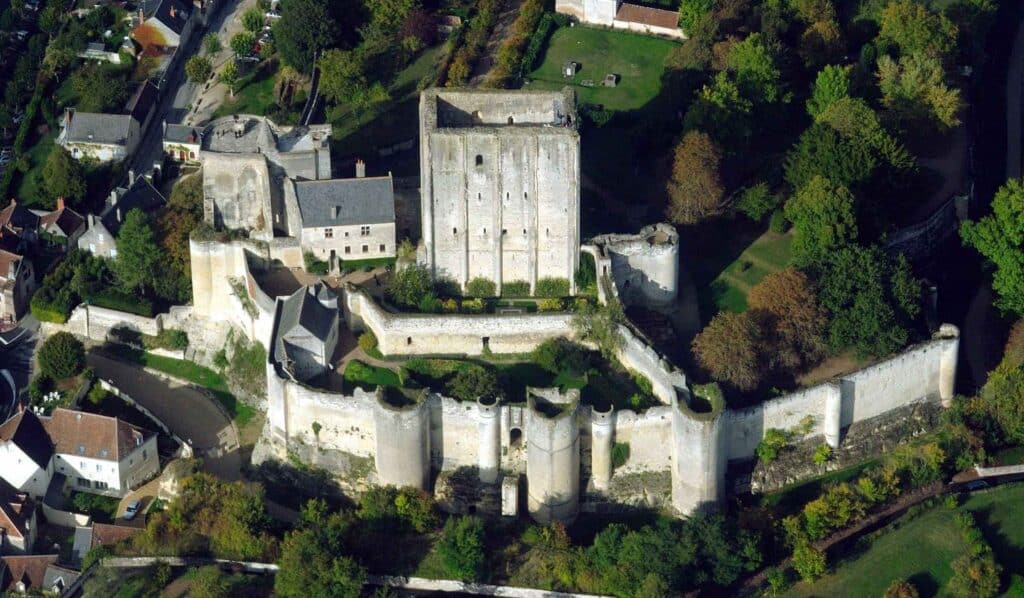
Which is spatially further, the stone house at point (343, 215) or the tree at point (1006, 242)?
the tree at point (1006, 242)

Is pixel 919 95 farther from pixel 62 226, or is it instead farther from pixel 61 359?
pixel 61 359

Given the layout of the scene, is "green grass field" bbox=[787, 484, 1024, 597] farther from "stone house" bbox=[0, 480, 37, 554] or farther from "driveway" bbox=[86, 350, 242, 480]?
"stone house" bbox=[0, 480, 37, 554]

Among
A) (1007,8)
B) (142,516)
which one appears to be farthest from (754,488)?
(1007,8)

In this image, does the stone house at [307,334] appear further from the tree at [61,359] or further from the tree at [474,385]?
the tree at [61,359]

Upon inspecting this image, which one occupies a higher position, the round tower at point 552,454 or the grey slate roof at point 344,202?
the grey slate roof at point 344,202

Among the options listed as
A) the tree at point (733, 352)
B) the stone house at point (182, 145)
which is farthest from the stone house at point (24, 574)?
the tree at point (733, 352)

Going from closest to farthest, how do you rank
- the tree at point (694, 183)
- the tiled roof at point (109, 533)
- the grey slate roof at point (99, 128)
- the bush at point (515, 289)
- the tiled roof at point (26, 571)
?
the tiled roof at point (26, 571) < the tiled roof at point (109, 533) < the bush at point (515, 289) < the tree at point (694, 183) < the grey slate roof at point (99, 128)

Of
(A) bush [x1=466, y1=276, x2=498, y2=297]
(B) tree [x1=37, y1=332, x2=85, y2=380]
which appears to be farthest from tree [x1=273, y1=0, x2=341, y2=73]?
(A) bush [x1=466, y1=276, x2=498, y2=297]
